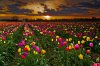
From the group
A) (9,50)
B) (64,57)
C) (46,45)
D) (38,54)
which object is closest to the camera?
(38,54)

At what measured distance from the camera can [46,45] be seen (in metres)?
16.3

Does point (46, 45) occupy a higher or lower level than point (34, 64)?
lower

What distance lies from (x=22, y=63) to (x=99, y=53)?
6.42m

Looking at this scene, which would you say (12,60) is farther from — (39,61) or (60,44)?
(39,61)

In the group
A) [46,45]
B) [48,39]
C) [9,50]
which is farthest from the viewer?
[48,39]

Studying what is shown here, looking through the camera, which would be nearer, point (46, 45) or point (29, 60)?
point (29, 60)

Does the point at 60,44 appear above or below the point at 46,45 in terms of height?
above

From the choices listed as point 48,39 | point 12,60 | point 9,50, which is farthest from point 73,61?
point 48,39

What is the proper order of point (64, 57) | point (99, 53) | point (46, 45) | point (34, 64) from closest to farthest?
1. point (34, 64)
2. point (64, 57)
3. point (99, 53)
4. point (46, 45)

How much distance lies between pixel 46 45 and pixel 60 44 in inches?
228

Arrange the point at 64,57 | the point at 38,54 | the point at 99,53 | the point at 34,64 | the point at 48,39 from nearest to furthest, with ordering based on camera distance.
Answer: the point at 34,64, the point at 38,54, the point at 64,57, the point at 99,53, the point at 48,39

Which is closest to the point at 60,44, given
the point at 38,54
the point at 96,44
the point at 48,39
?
the point at 38,54

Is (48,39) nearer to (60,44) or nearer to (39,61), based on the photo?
(60,44)

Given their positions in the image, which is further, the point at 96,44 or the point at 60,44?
the point at 96,44
